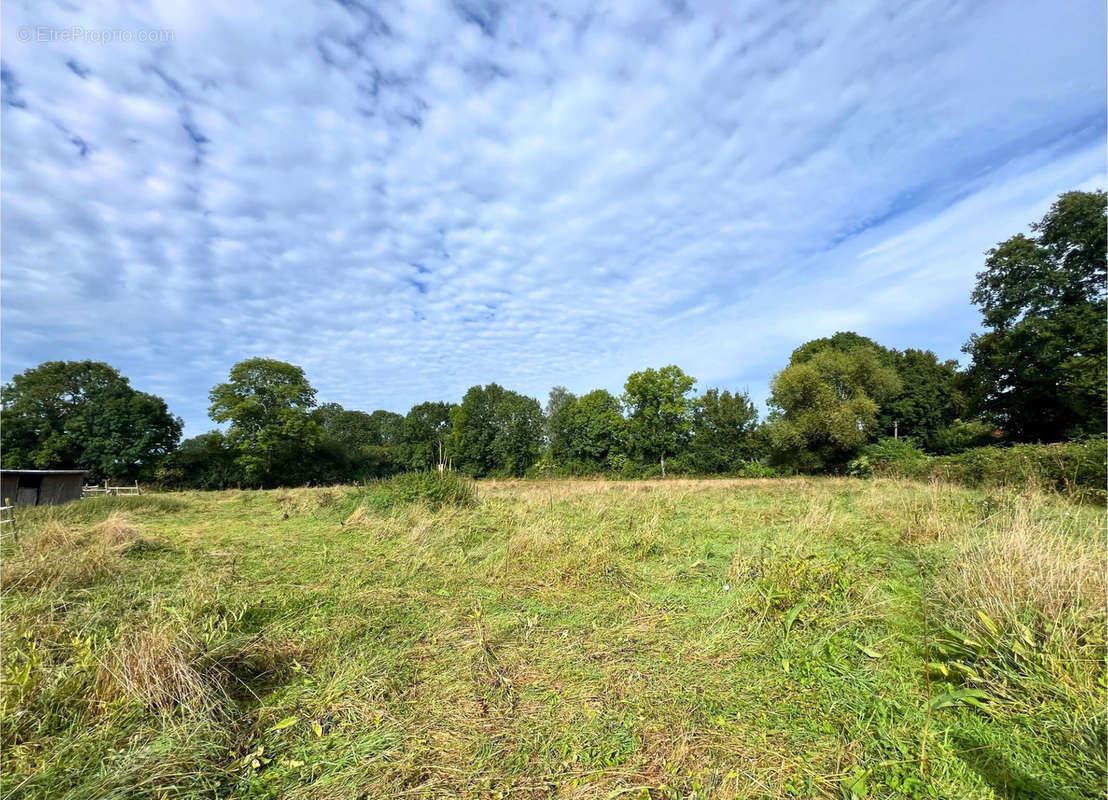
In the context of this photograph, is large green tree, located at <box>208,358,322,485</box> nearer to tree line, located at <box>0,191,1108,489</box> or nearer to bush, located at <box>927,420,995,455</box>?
tree line, located at <box>0,191,1108,489</box>

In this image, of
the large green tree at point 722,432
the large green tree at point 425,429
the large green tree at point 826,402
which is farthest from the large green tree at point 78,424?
the large green tree at point 826,402

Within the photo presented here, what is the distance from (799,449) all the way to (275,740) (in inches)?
1163

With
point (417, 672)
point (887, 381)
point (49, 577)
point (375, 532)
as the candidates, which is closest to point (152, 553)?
point (49, 577)

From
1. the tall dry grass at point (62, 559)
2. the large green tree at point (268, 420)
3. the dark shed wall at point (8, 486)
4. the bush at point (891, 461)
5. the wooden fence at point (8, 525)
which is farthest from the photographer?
the large green tree at point (268, 420)

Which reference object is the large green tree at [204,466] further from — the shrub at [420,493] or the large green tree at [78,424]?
the shrub at [420,493]

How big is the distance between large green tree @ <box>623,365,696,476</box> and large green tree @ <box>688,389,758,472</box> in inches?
43.0

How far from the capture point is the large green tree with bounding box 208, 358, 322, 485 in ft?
109

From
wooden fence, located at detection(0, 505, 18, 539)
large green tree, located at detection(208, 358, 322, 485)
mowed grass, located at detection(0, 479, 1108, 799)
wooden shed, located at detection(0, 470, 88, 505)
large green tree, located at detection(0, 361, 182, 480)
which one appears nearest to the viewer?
mowed grass, located at detection(0, 479, 1108, 799)

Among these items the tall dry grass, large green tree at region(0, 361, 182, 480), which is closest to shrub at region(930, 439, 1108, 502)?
the tall dry grass

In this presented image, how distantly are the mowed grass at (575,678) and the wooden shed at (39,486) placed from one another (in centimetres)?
1478

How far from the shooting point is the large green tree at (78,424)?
28609mm

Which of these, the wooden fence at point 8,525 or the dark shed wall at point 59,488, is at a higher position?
the dark shed wall at point 59,488

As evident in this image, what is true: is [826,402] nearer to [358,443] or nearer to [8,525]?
[8,525]

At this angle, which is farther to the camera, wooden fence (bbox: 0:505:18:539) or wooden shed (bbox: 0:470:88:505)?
wooden shed (bbox: 0:470:88:505)
